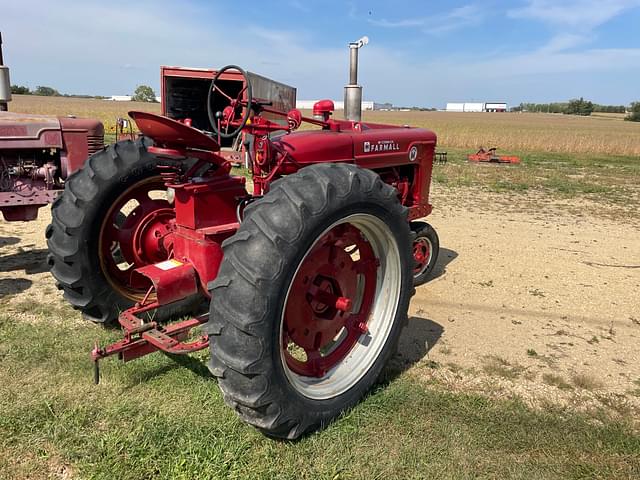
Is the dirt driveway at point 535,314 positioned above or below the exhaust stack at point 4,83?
below

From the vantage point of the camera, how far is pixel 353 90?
543 cm

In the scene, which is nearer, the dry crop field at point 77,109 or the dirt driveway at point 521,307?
the dirt driveway at point 521,307

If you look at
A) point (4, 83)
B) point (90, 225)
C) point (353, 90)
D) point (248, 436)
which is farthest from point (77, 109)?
point (248, 436)

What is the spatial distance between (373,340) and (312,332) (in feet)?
1.27

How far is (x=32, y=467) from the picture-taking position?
7.31ft

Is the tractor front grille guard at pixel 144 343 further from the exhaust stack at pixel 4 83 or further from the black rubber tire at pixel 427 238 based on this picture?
the exhaust stack at pixel 4 83

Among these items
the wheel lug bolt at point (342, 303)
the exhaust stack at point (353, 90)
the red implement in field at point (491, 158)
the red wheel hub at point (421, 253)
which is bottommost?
the red wheel hub at point (421, 253)

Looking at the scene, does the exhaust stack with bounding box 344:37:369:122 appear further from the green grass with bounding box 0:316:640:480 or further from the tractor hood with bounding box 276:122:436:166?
the green grass with bounding box 0:316:640:480

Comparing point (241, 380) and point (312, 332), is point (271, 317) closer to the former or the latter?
point (241, 380)

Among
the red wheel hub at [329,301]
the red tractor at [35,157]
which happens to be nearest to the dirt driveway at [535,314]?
the red wheel hub at [329,301]

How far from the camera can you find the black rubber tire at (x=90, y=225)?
321cm

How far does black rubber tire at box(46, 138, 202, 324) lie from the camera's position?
10.5 feet

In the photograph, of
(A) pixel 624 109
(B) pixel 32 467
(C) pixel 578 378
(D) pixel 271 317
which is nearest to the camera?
(D) pixel 271 317

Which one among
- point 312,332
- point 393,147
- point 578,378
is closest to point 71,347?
point 312,332
